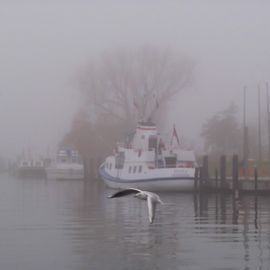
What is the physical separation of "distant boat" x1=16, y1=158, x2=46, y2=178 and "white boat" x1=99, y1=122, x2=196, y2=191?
238 ft

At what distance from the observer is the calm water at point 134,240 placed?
57.6ft

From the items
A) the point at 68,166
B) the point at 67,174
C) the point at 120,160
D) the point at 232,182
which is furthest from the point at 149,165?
the point at 68,166

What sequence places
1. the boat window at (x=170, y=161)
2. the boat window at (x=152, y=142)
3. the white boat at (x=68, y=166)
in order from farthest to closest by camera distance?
1. the white boat at (x=68, y=166)
2. the boat window at (x=152, y=142)
3. the boat window at (x=170, y=161)

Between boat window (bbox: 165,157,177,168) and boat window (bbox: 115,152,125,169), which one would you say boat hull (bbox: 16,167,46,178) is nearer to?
boat window (bbox: 115,152,125,169)

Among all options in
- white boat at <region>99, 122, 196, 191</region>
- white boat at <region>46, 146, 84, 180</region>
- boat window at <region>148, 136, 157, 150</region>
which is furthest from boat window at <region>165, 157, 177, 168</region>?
white boat at <region>46, 146, 84, 180</region>

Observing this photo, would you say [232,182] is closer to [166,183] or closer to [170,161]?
[166,183]

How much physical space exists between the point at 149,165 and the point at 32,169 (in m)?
85.6

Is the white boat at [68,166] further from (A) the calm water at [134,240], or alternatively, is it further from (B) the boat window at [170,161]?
(A) the calm water at [134,240]

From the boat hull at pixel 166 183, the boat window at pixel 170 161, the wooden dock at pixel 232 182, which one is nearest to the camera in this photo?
the wooden dock at pixel 232 182

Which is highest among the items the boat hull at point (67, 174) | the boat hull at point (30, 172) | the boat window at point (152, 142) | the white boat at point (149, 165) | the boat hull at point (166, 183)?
the boat window at point (152, 142)

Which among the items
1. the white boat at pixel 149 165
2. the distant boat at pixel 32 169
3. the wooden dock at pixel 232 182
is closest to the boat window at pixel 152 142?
the white boat at pixel 149 165

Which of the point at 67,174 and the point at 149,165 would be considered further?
the point at 67,174

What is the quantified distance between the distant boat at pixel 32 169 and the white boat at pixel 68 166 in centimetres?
2782

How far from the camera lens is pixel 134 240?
22.0 meters
